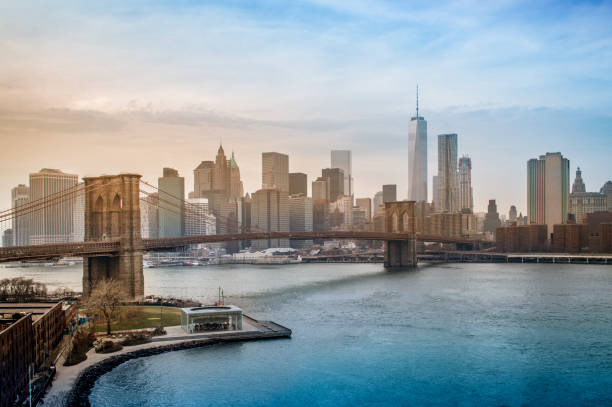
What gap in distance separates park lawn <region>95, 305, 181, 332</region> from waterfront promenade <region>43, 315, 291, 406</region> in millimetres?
1553

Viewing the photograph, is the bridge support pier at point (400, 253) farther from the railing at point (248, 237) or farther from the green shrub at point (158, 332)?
the green shrub at point (158, 332)

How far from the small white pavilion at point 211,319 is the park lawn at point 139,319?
6.85 feet

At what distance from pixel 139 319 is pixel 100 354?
714 cm

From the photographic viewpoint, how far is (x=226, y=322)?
29.3m

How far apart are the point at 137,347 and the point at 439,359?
1262cm

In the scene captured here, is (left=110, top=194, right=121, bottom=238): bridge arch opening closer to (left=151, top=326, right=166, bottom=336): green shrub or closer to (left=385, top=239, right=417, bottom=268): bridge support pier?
(left=151, top=326, right=166, bottom=336): green shrub

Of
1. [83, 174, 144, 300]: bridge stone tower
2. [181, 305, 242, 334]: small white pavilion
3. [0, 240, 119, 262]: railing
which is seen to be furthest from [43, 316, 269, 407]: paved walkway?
[83, 174, 144, 300]: bridge stone tower

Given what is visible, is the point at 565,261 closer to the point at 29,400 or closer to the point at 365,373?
the point at 365,373

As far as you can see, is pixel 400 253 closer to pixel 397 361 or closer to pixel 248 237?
pixel 248 237

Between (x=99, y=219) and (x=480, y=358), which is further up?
(x=99, y=219)

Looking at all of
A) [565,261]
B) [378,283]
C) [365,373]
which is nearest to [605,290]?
[378,283]

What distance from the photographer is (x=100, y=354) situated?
78.8 feet

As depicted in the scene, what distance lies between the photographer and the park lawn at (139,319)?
29.3 metres

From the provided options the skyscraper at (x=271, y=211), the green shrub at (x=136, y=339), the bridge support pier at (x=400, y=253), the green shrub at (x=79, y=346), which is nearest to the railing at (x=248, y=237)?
the bridge support pier at (x=400, y=253)
